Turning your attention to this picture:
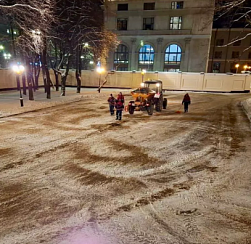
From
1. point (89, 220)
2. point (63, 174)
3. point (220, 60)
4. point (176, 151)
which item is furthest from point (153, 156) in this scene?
point (220, 60)

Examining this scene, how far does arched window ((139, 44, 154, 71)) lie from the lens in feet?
142

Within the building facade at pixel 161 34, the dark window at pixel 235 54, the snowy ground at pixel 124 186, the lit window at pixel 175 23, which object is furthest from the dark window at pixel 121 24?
the snowy ground at pixel 124 186

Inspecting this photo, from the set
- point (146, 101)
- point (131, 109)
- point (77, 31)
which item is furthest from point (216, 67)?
point (131, 109)

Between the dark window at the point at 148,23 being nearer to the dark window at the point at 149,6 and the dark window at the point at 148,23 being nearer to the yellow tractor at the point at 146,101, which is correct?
the dark window at the point at 149,6

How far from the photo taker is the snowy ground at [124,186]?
3.75 m

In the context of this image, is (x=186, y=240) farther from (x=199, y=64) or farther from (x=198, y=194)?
(x=199, y=64)

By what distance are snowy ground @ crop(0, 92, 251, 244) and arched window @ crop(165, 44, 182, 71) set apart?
35005 millimetres

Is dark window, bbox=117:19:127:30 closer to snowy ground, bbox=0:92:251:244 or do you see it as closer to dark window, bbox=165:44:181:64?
dark window, bbox=165:44:181:64

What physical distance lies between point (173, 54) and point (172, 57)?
623 millimetres

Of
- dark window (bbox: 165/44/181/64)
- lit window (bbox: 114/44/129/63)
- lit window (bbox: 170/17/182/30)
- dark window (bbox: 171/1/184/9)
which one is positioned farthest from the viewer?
lit window (bbox: 114/44/129/63)

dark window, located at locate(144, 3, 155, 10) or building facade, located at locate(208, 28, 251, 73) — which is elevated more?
dark window, located at locate(144, 3, 155, 10)

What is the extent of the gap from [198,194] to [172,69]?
1607 inches

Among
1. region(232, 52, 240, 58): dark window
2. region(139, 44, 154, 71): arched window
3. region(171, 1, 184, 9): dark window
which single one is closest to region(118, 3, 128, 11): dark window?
region(139, 44, 154, 71): arched window

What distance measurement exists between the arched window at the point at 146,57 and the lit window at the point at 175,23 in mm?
6062
